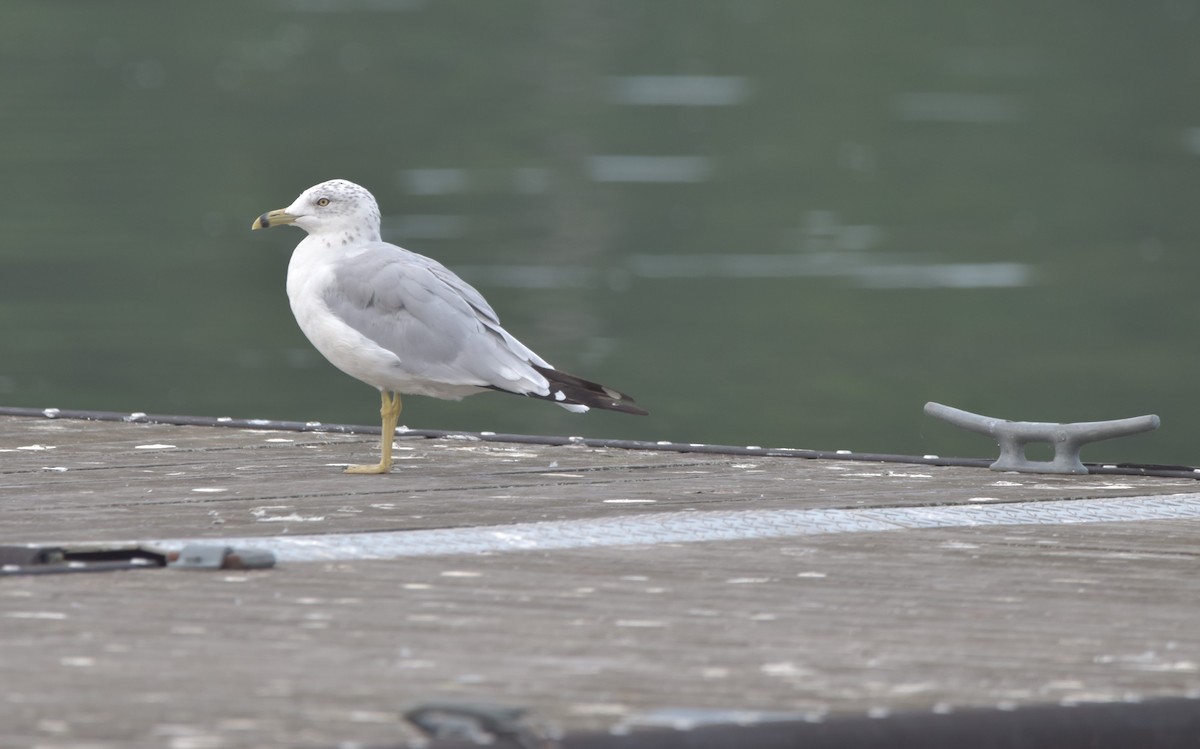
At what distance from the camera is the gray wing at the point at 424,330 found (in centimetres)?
661

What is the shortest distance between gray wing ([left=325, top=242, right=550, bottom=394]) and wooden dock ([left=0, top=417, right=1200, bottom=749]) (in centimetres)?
30

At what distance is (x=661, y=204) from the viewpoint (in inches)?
1023

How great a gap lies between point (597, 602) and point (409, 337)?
2.08m

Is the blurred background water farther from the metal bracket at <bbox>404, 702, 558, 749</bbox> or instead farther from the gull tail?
the metal bracket at <bbox>404, 702, 558, 749</bbox>

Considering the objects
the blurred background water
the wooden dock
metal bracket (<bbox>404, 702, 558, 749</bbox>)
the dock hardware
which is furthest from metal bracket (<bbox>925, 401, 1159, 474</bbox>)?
the blurred background water

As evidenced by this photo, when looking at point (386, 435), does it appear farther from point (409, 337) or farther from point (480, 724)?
point (480, 724)

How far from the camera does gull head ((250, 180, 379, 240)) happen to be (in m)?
6.86

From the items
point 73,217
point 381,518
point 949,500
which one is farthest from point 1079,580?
point 73,217

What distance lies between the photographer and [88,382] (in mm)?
16547

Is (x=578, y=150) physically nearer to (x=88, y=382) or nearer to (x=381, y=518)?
(x=88, y=382)

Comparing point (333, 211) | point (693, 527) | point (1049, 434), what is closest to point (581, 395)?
point (333, 211)

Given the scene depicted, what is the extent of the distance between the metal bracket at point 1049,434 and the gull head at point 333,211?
1883 millimetres

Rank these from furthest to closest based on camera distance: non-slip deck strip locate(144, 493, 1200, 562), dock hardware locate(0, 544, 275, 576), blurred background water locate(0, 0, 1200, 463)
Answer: blurred background water locate(0, 0, 1200, 463)
non-slip deck strip locate(144, 493, 1200, 562)
dock hardware locate(0, 544, 275, 576)

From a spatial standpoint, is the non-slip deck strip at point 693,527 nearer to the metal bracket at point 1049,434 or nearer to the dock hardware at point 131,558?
the dock hardware at point 131,558
